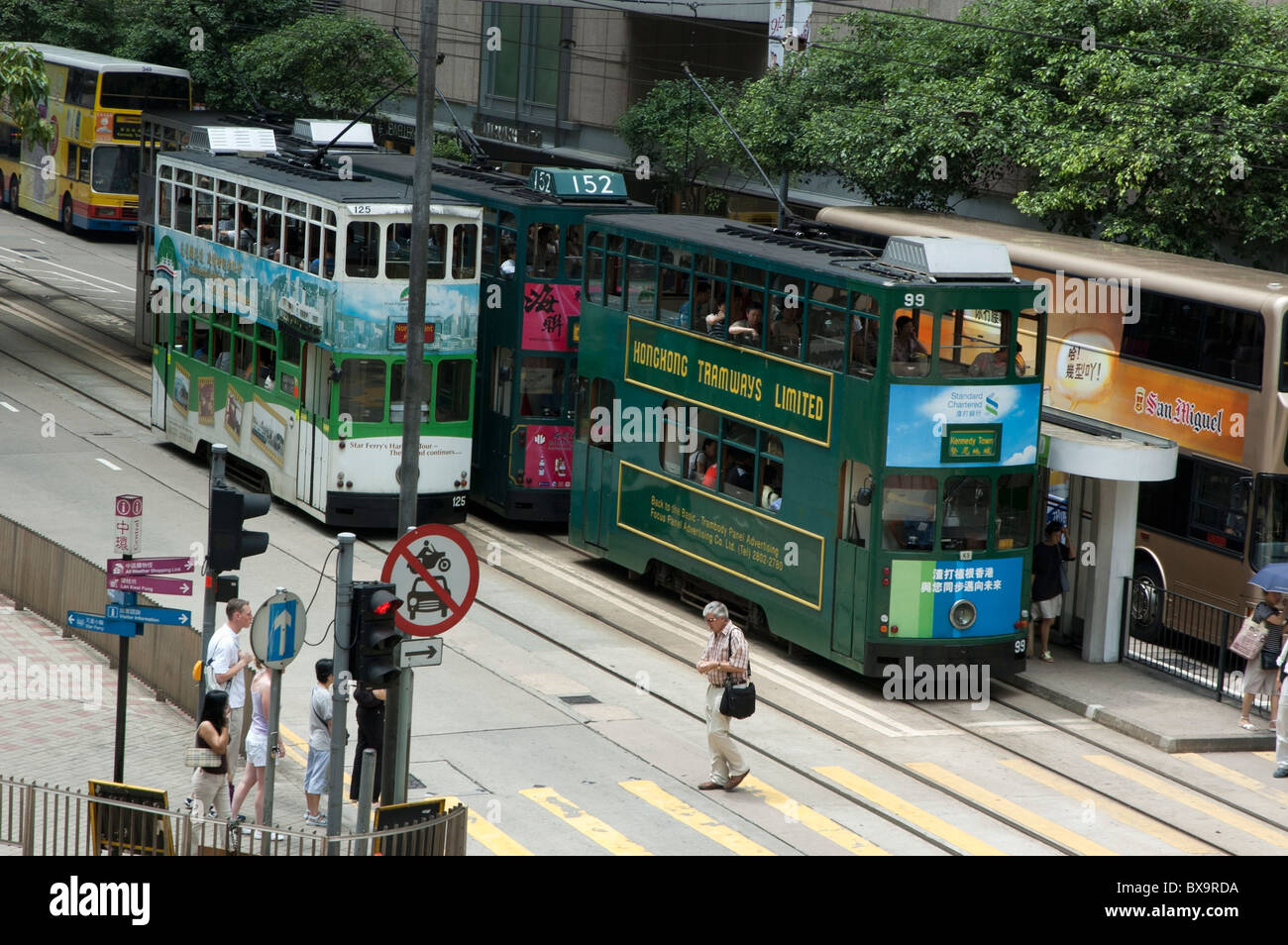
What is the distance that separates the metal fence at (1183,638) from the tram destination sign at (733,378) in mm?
3881

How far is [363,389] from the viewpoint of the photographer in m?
20.8

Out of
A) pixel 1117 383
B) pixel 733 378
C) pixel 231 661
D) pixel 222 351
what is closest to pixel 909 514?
pixel 733 378

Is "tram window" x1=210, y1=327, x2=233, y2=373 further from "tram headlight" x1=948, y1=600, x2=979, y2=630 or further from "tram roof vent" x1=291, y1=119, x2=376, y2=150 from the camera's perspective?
"tram headlight" x1=948, y1=600, x2=979, y2=630

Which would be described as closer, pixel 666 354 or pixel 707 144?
pixel 666 354

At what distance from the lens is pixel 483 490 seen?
22891 mm

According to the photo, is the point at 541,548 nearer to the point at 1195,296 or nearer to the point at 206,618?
the point at 1195,296

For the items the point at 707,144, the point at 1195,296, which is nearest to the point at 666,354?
the point at 1195,296

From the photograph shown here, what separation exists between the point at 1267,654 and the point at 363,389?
34.1ft

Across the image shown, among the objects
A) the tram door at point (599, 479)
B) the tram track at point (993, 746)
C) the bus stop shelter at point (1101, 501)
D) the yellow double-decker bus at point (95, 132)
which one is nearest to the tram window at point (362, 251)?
the tram door at point (599, 479)

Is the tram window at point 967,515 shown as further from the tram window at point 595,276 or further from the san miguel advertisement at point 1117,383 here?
the tram window at point 595,276

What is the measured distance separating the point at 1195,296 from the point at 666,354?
A: 18.0 feet

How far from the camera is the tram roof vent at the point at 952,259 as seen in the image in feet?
53.3

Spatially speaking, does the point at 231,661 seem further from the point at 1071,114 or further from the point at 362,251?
the point at 1071,114

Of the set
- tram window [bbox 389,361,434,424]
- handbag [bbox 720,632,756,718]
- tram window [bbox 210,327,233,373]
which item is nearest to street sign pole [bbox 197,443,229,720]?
handbag [bbox 720,632,756,718]
